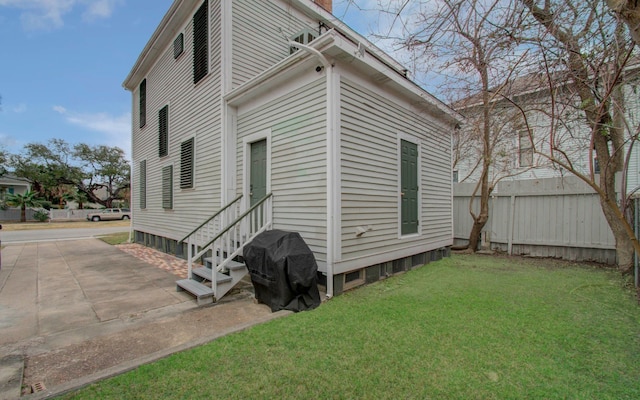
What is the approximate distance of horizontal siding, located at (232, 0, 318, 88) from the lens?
5.93 metres

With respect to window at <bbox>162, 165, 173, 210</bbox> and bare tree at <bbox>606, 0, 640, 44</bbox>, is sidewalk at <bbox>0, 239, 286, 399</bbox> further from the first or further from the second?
bare tree at <bbox>606, 0, 640, 44</bbox>

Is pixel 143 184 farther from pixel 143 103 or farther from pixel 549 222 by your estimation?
pixel 549 222

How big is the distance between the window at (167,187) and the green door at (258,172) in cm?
392

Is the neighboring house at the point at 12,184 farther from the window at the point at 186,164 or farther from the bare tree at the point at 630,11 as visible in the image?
the bare tree at the point at 630,11

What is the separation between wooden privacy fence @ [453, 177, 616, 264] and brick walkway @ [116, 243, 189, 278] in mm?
7850

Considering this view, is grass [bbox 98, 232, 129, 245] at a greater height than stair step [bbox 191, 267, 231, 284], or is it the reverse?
stair step [bbox 191, 267, 231, 284]

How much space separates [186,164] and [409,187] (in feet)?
18.5

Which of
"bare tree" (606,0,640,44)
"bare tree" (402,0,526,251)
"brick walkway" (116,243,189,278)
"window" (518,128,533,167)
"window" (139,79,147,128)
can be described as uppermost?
"window" (139,79,147,128)

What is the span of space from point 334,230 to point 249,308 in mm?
1579

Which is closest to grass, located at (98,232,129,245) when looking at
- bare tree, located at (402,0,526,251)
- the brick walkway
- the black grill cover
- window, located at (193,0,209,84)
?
the brick walkway

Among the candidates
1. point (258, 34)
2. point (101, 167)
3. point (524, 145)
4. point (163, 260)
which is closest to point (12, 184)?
point (101, 167)

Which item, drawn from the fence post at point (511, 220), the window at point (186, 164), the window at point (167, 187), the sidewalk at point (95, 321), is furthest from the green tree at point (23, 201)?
the fence post at point (511, 220)

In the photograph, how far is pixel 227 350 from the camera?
8.42ft

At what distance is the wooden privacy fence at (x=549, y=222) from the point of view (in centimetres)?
605
